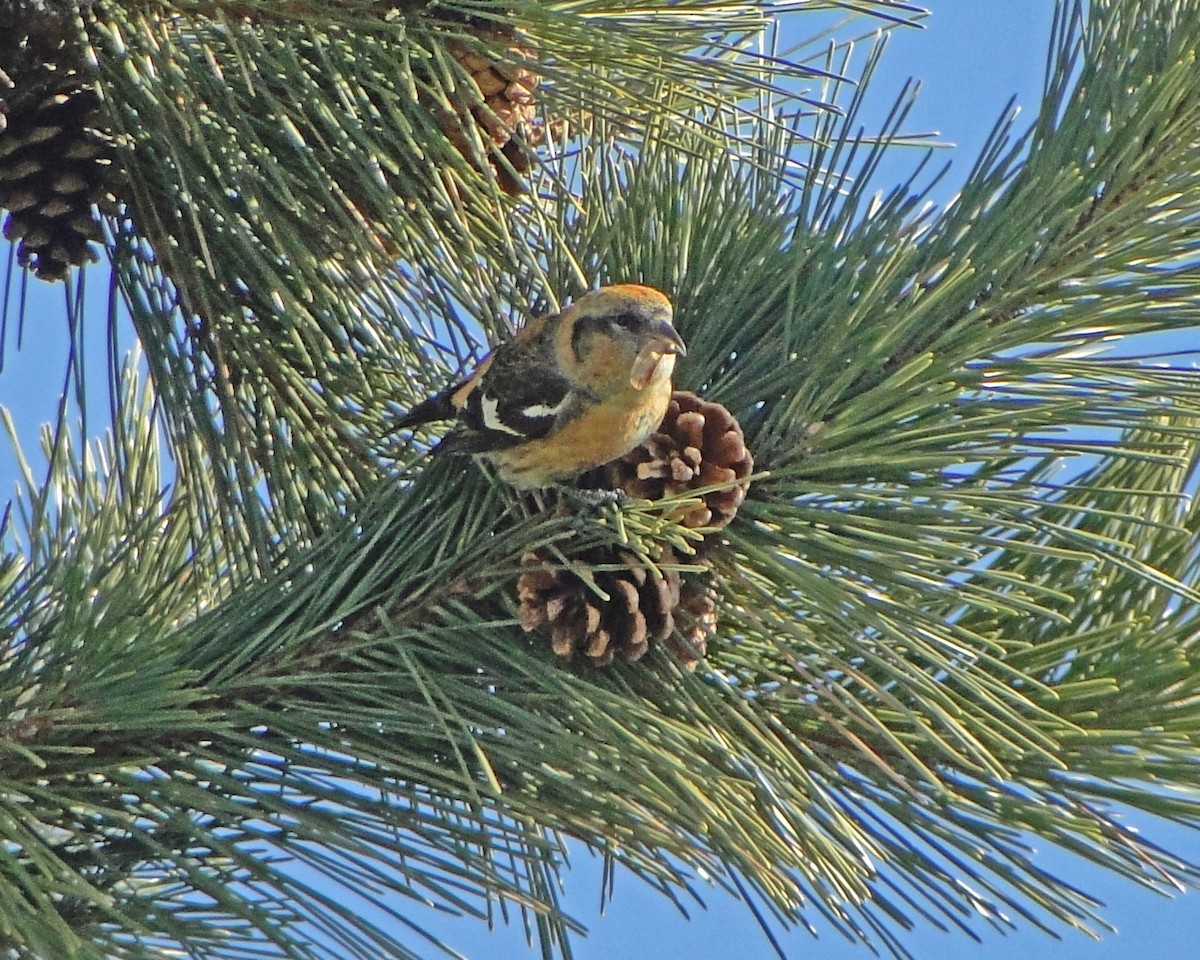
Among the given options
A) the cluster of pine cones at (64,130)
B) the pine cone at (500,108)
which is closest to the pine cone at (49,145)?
the cluster of pine cones at (64,130)

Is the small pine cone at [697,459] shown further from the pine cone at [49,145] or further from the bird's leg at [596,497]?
the pine cone at [49,145]

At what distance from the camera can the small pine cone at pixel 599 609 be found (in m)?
0.89

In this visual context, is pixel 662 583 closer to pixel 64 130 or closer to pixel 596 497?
pixel 596 497

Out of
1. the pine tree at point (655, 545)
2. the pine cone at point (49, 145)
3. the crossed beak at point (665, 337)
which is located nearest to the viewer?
the pine tree at point (655, 545)

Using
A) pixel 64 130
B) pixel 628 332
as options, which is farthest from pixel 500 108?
pixel 64 130

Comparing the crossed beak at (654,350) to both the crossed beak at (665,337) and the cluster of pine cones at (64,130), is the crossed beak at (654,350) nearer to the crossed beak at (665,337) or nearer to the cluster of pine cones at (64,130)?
the crossed beak at (665,337)

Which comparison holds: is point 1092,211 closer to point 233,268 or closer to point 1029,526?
point 1029,526

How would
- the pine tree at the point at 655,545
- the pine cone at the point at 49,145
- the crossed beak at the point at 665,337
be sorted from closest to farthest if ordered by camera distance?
the pine tree at the point at 655,545 < the crossed beak at the point at 665,337 < the pine cone at the point at 49,145

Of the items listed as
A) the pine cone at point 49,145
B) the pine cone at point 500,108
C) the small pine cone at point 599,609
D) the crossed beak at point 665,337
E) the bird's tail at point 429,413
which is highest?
the pine cone at point 500,108

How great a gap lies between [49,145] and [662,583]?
644 millimetres

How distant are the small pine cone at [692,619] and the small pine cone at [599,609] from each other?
0.02 m

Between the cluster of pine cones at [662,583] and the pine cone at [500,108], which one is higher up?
the pine cone at [500,108]

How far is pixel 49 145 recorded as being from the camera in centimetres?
115

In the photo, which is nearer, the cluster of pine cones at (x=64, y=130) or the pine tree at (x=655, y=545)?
the pine tree at (x=655, y=545)
